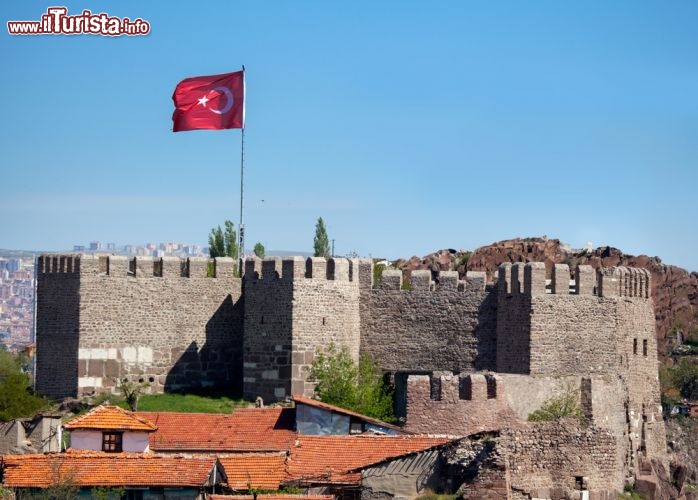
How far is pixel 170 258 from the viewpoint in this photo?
56.5m

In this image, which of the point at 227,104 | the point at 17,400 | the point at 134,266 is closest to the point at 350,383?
the point at 134,266

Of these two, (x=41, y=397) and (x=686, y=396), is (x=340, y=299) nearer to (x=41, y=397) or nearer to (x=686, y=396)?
(x=41, y=397)

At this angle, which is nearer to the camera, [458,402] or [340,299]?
[458,402]

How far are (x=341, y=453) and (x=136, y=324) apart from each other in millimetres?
15878

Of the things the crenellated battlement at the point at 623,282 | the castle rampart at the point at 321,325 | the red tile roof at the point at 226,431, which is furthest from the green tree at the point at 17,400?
the crenellated battlement at the point at 623,282

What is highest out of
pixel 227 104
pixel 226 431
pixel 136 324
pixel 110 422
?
pixel 227 104

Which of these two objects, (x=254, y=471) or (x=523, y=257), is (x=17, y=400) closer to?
(x=254, y=471)

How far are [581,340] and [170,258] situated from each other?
12.4 metres

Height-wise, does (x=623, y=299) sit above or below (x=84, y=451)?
above

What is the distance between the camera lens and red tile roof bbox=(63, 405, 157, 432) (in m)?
42.6

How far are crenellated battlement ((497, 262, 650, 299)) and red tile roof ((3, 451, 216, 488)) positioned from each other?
16.1 m

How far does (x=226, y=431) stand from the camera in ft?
154

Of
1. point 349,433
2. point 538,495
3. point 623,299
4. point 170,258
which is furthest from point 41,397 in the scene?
point 538,495

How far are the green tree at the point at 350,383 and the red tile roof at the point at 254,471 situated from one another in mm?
11567
